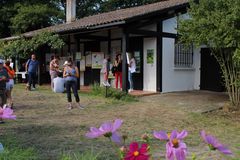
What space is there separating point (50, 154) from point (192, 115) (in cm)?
541

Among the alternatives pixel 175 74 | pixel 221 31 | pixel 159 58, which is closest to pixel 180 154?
pixel 221 31

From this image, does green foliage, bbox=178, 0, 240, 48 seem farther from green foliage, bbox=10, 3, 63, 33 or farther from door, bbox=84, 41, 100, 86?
green foliage, bbox=10, 3, 63, 33

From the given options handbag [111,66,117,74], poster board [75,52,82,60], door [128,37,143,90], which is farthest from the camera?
poster board [75,52,82,60]

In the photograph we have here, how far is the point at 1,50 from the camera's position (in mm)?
21000

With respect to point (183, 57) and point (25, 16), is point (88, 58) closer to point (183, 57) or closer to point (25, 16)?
point (183, 57)

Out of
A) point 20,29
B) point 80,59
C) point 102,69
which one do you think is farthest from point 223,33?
point 20,29

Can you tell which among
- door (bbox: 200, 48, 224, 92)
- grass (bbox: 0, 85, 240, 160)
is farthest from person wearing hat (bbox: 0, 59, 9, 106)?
door (bbox: 200, 48, 224, 92)

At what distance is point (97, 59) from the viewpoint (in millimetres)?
17469

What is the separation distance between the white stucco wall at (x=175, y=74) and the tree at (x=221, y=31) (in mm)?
3975

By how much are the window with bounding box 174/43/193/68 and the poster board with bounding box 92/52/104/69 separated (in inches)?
140

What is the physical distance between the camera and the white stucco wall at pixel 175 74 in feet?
50.7

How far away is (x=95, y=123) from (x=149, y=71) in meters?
7.46

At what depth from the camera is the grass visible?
601 centimetres

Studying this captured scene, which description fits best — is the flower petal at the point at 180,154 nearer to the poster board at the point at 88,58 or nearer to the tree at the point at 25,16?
the poster board at the point at 88,58
